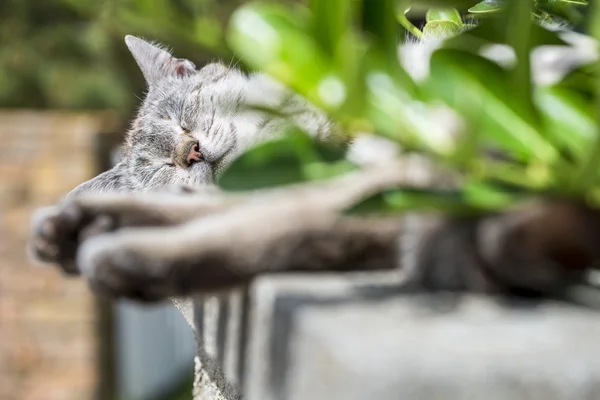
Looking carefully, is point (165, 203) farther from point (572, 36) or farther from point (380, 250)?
point (572, 36)

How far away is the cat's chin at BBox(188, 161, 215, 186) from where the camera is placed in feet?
2.52

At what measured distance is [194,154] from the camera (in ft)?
2.66

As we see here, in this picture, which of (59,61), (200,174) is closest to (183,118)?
(200,174)

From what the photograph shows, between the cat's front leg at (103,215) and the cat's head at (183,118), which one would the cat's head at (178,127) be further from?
the cat's front leg at (103,215)

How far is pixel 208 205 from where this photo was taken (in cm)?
49

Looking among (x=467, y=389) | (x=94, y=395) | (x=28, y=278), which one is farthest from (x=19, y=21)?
(x=467, y=389)

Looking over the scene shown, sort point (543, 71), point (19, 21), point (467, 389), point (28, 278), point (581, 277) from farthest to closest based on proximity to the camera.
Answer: point (19, 21)
point (28, 278)
point (543, 71)
point (581, 277)
point (467, 389)

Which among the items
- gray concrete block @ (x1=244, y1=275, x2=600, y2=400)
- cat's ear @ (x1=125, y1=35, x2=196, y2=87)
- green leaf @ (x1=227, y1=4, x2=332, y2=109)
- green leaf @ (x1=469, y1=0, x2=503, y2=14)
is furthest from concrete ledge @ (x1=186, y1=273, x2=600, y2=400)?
cat's ear @ (x1=125, y1=35, x2=196, y2=87)

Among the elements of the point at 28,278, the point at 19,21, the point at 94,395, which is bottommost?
the point at 94,395

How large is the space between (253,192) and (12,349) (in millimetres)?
2560

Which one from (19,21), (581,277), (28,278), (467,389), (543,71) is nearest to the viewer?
(467,389)

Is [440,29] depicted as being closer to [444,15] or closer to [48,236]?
[444,15]

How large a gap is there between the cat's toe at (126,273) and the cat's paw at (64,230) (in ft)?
0.15

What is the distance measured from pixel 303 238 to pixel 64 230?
170mm
